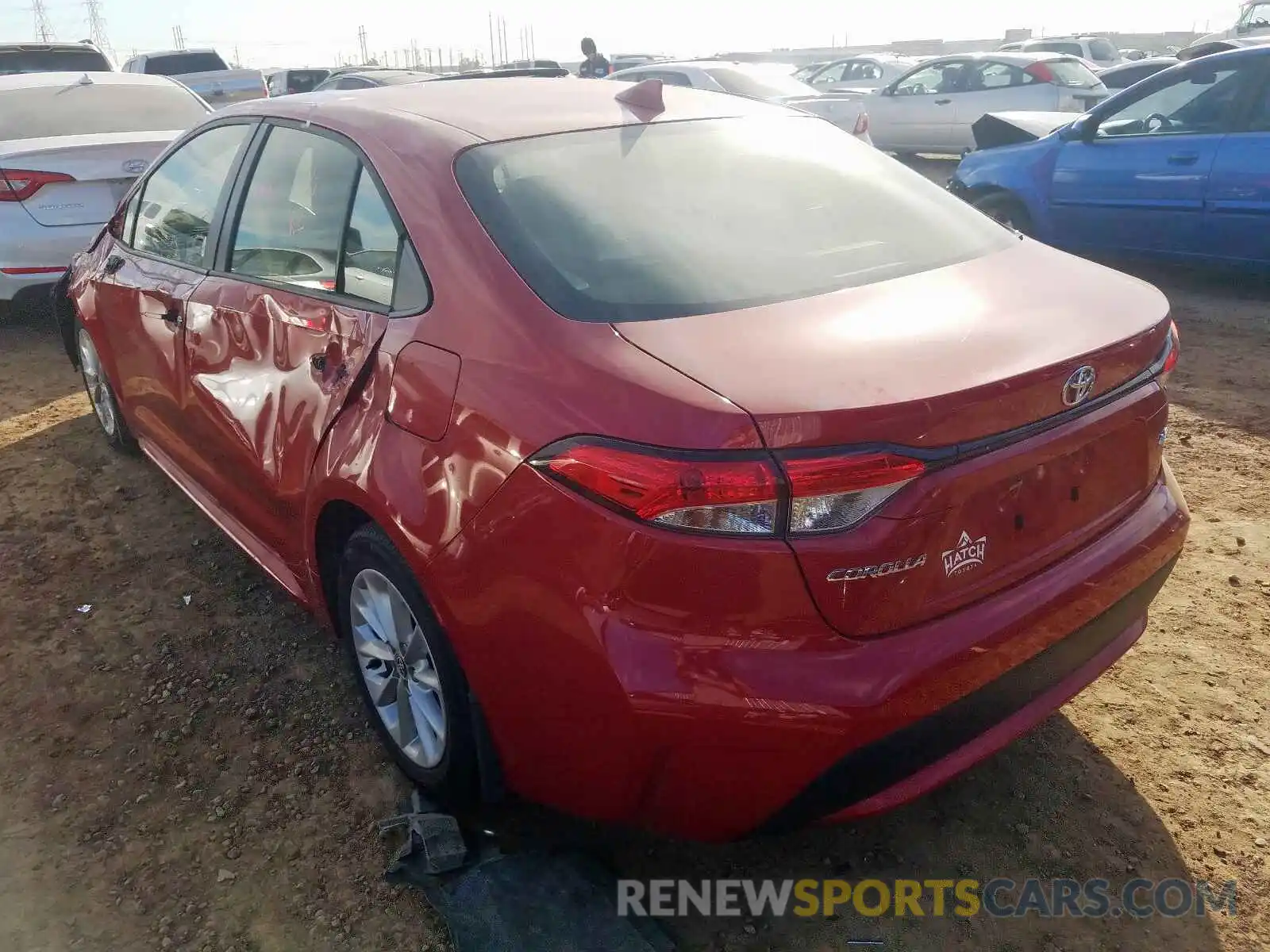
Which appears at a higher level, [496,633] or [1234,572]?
[496,633]

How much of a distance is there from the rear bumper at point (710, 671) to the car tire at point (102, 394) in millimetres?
2949

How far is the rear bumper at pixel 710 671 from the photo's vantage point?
1701 millimetres

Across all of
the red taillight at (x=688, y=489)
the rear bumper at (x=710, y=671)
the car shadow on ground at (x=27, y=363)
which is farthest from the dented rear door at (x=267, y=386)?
the car shadow on ground at (x=27, y=363)

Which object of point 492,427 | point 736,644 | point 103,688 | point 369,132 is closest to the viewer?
point 736,644

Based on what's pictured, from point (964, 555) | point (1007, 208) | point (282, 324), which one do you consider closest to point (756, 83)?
point (1007, 208)

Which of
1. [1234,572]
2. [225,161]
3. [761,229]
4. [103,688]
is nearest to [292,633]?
[103,688]

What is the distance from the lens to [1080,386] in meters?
1.91

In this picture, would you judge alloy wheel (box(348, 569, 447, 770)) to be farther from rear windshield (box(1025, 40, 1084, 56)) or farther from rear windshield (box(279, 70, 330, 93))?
rear windshield (box(1025, 40, 1084, 56))

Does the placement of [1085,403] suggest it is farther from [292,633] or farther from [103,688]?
[103,688]

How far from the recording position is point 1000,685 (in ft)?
6.32

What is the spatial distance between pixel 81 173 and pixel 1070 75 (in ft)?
35.9

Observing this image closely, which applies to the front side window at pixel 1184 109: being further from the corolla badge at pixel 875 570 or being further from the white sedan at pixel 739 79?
the corolla badge at pixel 875 570

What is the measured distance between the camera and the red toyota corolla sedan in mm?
1691

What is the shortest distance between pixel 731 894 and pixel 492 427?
3.83 feet
